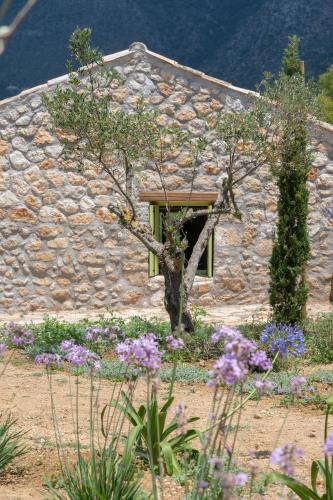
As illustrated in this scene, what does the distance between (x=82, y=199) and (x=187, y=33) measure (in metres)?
28.9

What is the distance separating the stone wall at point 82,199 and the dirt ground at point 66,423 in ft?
12.2

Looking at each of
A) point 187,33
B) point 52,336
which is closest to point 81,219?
point 52,336

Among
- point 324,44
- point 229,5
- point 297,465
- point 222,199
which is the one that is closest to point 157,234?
point 222,199

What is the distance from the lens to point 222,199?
867 centimetres

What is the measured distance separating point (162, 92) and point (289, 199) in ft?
9.93

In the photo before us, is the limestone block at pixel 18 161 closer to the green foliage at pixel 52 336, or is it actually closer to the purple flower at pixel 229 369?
the green foliage at pixel 52 336

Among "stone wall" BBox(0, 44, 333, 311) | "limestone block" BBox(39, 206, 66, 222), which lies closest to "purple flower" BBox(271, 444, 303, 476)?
"stone wall" BBox(0, 44, 333, 311)

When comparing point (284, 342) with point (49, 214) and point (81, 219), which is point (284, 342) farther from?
point (49, 214)

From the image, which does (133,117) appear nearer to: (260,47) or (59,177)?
(59,177)

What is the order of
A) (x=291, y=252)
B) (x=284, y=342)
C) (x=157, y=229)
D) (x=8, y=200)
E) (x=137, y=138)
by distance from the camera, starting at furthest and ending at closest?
1. (x=157, y=229)
2. (x=8, y=200)
3. (x=291, y=252)
4. (x=137, y=138)
5. (x=284, y=342)

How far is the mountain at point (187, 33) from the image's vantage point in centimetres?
3528

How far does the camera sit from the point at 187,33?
3791cm

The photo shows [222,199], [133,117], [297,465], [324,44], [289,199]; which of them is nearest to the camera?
[297,465]

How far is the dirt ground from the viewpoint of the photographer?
3.73m
